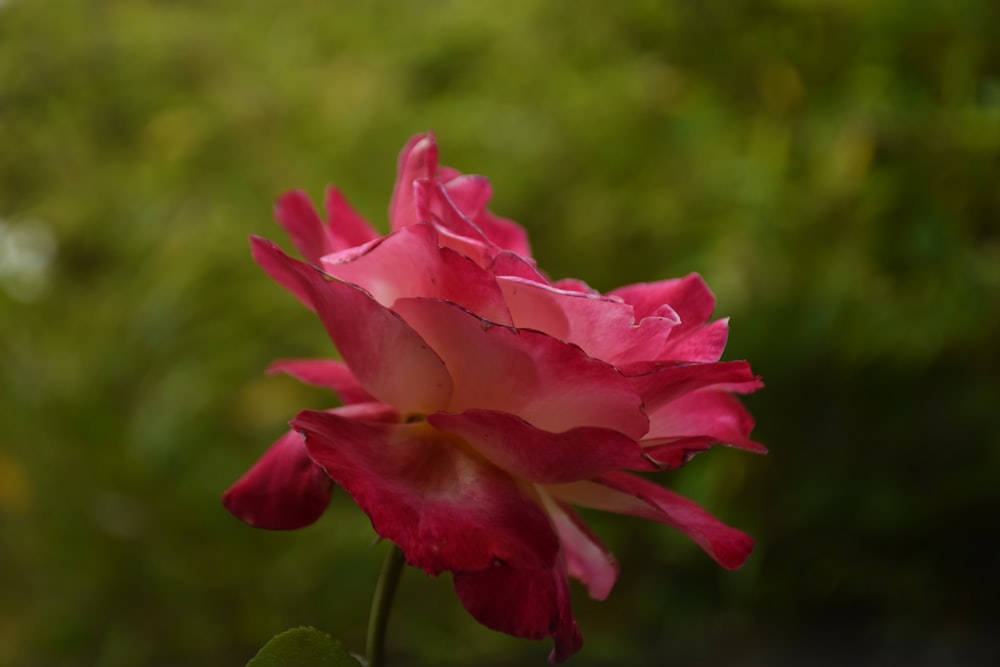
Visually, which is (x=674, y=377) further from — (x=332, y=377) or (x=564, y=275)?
(x=564, y=275)

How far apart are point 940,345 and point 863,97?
0.20 meters

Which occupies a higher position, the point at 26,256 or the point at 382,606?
the point at 382,606

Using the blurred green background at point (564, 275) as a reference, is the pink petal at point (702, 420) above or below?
above

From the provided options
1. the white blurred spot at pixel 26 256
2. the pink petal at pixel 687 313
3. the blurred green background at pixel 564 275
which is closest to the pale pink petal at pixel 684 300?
the pink petal at pixel 687 313

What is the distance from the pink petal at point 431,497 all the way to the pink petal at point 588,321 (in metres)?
0.03

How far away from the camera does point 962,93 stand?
2.56 ft

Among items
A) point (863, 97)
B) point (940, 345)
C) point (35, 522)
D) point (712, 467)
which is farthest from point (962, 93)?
point (35, 522)

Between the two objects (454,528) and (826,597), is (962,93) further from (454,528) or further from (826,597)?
(454,528)

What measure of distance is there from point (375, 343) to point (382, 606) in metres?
0.05

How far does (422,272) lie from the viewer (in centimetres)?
22

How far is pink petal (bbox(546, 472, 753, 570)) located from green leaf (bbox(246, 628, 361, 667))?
0.19 ft

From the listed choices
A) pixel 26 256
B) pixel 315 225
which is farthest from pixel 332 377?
pixel 26 256

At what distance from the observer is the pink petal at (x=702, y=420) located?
0.24m

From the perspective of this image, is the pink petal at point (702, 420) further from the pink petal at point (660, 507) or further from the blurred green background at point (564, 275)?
the blurred green background at point (564, 275)
